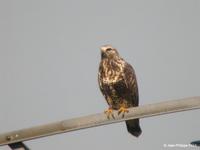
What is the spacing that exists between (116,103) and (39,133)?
168 inches

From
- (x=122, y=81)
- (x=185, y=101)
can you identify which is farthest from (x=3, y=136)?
(x=122, y=81)

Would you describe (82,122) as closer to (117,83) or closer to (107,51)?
(117,83)

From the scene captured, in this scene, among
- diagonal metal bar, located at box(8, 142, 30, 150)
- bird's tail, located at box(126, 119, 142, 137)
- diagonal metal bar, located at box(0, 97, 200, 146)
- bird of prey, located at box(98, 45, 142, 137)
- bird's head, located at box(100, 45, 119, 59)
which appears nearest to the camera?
diagonal metal bar, located at box(0, 97, 200, 146)

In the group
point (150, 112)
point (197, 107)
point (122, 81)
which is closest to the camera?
point (197, 107)

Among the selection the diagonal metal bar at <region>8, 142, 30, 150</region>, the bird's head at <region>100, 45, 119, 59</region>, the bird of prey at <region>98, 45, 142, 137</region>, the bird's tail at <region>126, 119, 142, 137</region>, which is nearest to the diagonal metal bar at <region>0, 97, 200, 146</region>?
the diagonal metal bar at <region>8, 142, 30, 150</region>

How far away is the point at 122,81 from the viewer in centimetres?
948

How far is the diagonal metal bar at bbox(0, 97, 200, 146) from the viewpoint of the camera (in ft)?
17.3

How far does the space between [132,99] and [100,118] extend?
4.19 meters

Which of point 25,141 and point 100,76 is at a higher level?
point 100,76

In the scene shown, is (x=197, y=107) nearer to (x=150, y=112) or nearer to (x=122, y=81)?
(x=150, y=112)

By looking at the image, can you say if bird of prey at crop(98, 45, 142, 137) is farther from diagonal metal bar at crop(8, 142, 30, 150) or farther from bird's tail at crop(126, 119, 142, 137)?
diagonal metal bar at crop(8, 142, 30, 150)

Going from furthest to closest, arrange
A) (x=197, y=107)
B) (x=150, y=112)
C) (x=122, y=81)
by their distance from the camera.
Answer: (x=122, y=81), (x=150, y=112), (x=197, y=107)

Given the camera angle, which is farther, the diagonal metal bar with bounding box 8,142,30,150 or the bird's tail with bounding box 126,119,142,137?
the bird's tail with bounding box 126,119,142,137

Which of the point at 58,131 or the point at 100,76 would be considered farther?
the point at 100,76
